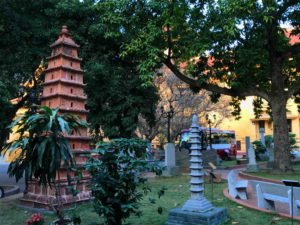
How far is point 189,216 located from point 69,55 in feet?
24.3

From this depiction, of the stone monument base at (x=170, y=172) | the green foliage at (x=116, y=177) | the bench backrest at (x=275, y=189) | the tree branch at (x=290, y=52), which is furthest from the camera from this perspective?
the stone monument base at (x=170, y=172)

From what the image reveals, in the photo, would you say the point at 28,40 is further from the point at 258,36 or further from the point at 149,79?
the point at 258,36

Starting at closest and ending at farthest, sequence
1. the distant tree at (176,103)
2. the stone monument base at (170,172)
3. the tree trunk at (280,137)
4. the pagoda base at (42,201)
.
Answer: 1. the pagoda base at (42,201)
2. the tree trunk at (280,137)
3. the stone monument base at (170,172)
4. the distant tree at (176,103)

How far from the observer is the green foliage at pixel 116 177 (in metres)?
5.05

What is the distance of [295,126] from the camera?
135 ft

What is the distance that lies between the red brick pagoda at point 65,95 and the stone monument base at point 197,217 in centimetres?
Answer: 441

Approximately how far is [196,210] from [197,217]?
0.83ft

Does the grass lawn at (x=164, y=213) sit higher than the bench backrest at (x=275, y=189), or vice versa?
the bench backrest at (x=275, y=189)

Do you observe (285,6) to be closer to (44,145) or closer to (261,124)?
(44,145)

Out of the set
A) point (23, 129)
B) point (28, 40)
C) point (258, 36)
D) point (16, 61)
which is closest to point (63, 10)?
point (28, 40)

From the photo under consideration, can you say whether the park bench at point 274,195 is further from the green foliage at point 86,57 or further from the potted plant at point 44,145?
the green foliage at point 86,57

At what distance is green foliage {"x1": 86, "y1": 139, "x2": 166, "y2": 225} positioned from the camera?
16.6 ft

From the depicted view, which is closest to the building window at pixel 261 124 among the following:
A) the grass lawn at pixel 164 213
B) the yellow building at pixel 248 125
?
the yellow building at pixel 248 125

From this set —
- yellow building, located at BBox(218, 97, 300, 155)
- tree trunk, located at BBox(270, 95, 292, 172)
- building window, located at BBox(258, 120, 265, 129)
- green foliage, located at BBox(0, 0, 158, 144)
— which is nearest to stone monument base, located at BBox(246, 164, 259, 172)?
tree trunk, located at BBox(270, 95, 292, 172)
